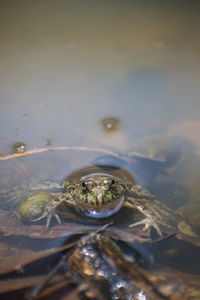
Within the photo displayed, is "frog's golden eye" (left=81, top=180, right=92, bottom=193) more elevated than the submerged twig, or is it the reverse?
the submerged twig

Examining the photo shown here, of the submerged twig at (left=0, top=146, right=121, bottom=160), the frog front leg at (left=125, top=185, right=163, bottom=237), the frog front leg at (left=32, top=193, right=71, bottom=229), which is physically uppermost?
the submerged twig at (left=0, top=146, right=121, bottom=160)

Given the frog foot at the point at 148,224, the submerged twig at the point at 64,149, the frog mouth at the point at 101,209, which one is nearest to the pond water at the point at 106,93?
the submerged twig at the point at 64,149

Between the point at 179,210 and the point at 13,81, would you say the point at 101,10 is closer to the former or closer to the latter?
the point at 13,81

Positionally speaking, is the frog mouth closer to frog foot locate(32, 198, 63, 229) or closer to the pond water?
frog foot locate(32, 198, 63, 229)

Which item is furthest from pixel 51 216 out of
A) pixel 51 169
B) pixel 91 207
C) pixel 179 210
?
pixel 179 210

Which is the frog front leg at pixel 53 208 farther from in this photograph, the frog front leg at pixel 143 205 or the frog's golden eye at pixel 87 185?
the frog front leg at pixel 143 205

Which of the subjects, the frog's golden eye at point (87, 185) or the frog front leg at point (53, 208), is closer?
the frog front leg at point (53, 208)

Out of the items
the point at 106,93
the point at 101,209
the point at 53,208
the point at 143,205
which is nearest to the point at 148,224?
the point at 143,205

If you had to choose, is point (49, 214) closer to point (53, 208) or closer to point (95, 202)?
point (53, 208)

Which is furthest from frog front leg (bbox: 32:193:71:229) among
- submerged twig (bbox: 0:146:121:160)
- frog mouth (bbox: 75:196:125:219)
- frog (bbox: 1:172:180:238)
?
submerged twig (bbox: 0:146:121:160)
